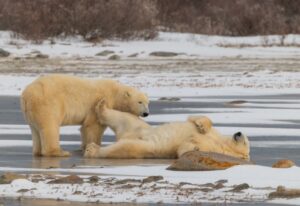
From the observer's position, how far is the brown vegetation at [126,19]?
39.3 meters

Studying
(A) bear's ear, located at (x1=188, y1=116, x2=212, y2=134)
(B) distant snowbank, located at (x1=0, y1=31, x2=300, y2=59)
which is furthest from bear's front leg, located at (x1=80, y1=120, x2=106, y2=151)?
(B) distant snowbank, located at (x1=0, y1=31, x2=300, y2=59)

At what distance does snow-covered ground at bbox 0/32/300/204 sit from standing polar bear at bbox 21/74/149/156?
2.69 ft

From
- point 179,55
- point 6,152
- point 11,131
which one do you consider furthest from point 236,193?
point 179,55

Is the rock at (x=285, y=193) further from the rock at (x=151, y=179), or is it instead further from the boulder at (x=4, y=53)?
the boulder at (x=4, y=53)

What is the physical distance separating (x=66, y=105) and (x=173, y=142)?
1250 millimetres

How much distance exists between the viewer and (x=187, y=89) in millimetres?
21328

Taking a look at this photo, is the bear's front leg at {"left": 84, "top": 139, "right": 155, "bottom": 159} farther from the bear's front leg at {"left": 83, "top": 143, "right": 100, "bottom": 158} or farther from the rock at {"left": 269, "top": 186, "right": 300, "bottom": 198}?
the rock at {"left": 269, "top": 186, "right": 300, "bottom": 198}

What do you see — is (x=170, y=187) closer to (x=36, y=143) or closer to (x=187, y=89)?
(x=36, y=143)

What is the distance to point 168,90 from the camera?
21.1m

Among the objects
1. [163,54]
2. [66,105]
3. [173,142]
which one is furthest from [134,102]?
[163,54]

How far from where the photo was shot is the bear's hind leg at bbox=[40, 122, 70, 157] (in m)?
10.8

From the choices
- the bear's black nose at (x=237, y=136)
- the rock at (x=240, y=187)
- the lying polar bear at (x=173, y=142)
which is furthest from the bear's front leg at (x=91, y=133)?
the rock at (x=240, y=187)

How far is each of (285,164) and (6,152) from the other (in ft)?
10.8

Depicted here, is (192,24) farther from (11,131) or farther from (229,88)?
(11,131)
